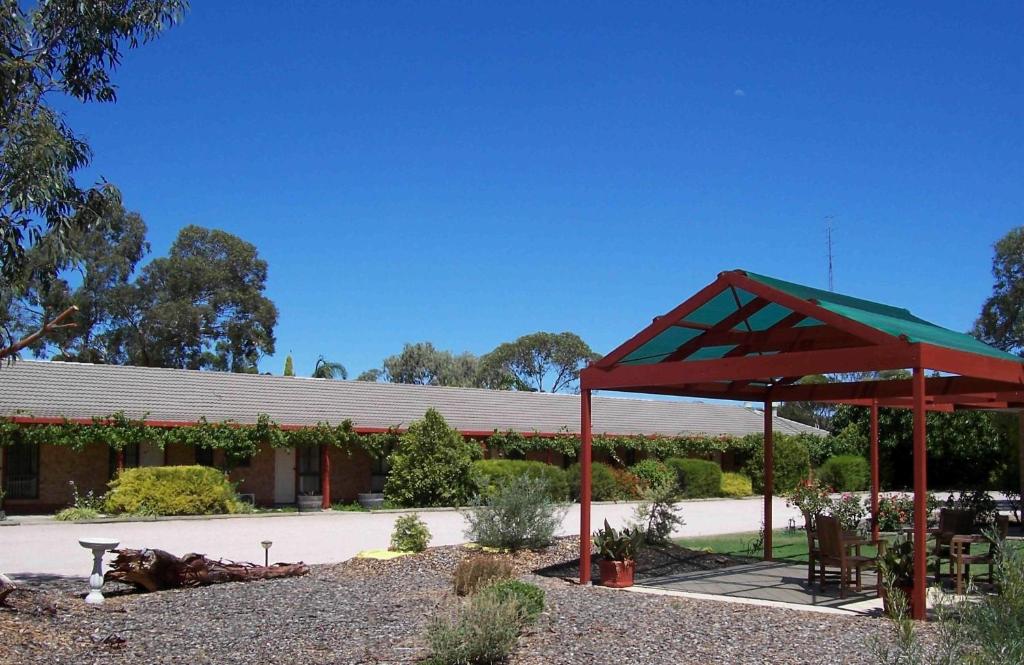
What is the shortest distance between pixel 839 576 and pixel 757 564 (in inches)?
84.3

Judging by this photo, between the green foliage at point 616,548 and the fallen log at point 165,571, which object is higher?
the green foliage at point 616,548

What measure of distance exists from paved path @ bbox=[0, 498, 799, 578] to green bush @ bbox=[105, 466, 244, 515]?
96 cm

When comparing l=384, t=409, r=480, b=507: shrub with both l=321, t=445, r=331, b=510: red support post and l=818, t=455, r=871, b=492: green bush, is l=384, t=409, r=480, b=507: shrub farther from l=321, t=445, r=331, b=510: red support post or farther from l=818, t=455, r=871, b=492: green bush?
l=818, t=455, r=871, b=492: green bush

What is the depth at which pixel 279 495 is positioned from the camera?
30859mm

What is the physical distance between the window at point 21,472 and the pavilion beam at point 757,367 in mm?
20141

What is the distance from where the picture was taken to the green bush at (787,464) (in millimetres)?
39656

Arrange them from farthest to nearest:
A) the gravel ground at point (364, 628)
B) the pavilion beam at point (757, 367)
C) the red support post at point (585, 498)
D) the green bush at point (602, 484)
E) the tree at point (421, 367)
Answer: the tree at point (421, 367) < the green bush at point (602, 484) < the red support post at point (585, 498) < the pavilion beam at point (757, 367) < the gravel ground at point (364, 628)

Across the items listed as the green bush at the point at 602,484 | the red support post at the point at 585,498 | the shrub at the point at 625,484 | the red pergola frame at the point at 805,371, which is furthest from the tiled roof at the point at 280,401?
the red pergola frame at the point at 805,371

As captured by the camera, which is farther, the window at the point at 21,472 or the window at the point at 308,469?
the window at the point at 308,469

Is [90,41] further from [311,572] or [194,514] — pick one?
[194,514]

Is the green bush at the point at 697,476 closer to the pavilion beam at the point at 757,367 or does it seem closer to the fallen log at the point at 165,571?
the pavilion beam at the point at 757,367

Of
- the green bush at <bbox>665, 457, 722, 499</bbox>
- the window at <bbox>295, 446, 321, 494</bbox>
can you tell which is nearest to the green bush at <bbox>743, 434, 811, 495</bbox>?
the green bush at <bbox>665, 457, 722, 499</bbox>

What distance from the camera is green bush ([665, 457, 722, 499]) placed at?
37031 mm

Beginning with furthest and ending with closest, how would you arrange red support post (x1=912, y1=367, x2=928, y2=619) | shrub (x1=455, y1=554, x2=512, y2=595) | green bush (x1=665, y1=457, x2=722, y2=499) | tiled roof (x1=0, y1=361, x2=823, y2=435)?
green bush (x1=665, y1=457, x2=722, y2=499) < tiled roof (x1=0, y1=361, x2=823, y2=435) < shrub (x1=455, y1=554, x2=512, y2=595) < red support post (x1=912, y1=367, x2=928, y2=619)
